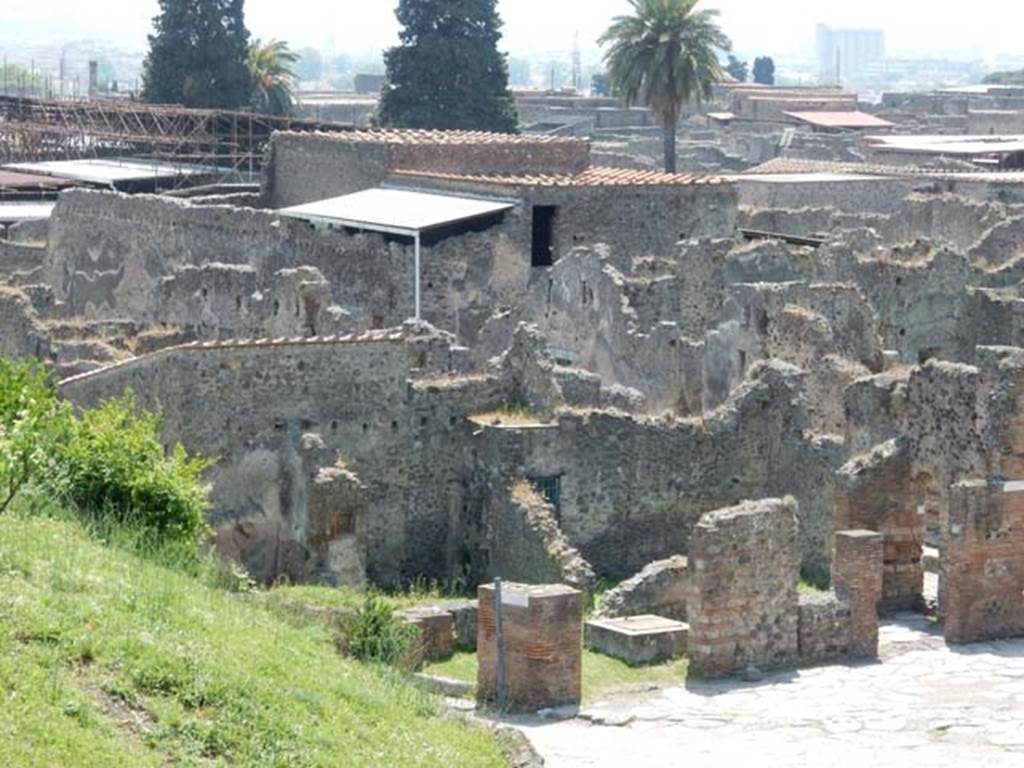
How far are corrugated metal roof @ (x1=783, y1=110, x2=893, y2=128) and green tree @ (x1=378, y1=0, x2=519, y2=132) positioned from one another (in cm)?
3029

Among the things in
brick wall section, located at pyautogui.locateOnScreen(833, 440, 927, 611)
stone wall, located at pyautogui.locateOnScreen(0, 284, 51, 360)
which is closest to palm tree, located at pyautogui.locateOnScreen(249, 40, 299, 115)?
stone wall, located at pyautogui.locateOnScreen(0, 284, 51, 360)

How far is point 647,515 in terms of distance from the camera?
25.8 meters

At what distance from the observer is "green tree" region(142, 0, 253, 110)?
73.8 metres

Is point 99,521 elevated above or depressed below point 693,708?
above

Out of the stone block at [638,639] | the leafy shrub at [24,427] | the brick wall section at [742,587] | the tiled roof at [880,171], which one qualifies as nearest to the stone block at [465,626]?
the stone block at [638,639]

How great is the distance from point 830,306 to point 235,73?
4395cm

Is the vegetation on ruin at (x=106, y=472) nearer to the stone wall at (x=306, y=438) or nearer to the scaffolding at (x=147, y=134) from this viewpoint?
the stone wall at (x=306, y=438)

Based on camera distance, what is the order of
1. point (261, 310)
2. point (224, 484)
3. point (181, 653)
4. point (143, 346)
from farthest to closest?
point (261, 310) < point (143, 346) < point (224, 484) < point (181, 653)

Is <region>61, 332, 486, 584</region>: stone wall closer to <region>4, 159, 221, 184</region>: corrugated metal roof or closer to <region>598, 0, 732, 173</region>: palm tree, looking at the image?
<region>4, 159, 221, 184</region>: corrugated metal roof

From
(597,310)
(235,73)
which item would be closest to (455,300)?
(597,310)

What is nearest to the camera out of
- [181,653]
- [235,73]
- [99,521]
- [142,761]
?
[142,761]

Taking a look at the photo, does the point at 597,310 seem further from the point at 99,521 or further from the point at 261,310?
the point at 99,521

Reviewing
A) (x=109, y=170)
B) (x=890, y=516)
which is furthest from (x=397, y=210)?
(x=109, y=170)

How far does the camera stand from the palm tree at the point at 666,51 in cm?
6669
